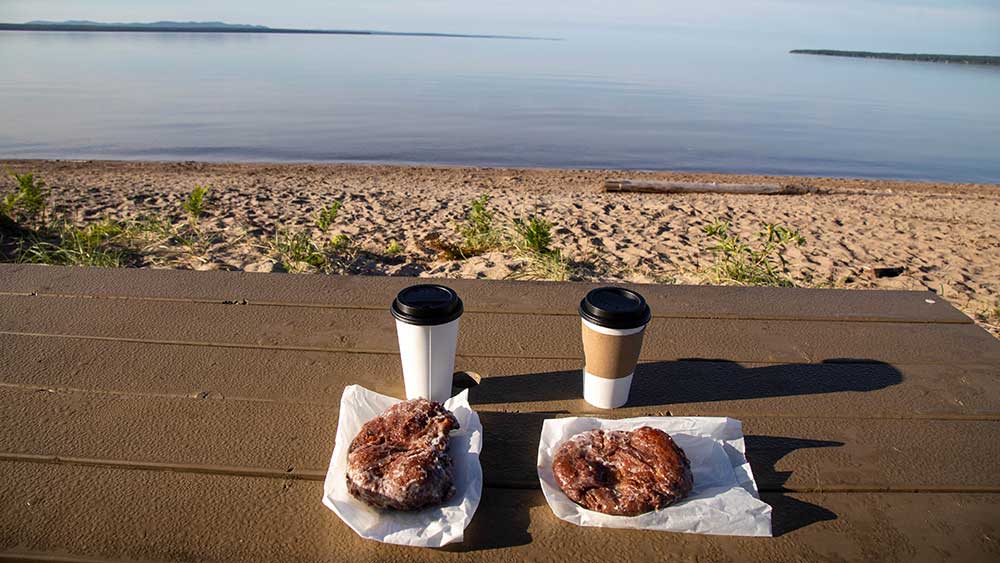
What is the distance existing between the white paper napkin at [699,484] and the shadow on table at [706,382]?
199mm

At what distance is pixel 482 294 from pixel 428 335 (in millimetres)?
876

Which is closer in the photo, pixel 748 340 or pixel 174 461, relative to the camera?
pixel 174 461

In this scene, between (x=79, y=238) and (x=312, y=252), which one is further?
(x=312, y=252)

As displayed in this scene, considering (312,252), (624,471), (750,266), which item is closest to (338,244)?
(312,252)

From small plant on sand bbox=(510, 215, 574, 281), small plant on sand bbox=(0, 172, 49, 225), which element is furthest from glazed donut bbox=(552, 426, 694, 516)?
small plant on sand bbox=(0, 172, 49, 225)

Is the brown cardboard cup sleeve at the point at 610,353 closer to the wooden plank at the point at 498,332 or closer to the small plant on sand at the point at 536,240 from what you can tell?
the wooden plank at the point at 498,332

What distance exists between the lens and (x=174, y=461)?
1397mm

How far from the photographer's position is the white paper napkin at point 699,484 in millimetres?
1226

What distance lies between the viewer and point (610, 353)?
1.54 metres

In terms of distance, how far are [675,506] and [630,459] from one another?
13 centimetres

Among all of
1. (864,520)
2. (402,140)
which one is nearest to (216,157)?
(402,140)

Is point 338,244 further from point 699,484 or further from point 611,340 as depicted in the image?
point 699,484

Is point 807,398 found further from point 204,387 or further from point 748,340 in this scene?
point 204,387

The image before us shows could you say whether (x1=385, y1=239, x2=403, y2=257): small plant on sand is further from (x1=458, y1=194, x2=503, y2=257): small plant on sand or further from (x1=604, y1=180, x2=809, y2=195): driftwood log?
(x1=604, y1=180, x2=809, y2=195): driftwood log
